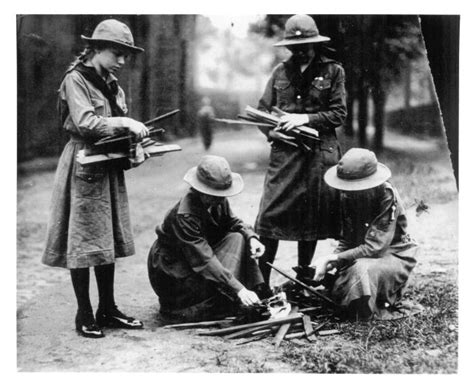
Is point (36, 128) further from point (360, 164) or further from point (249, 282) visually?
point (360, 164)

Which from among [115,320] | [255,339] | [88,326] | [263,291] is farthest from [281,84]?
[88,326]

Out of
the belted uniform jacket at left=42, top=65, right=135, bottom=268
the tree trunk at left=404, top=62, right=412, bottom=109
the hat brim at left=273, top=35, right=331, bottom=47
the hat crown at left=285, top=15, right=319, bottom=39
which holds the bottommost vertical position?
the belted uniform jacket at left=42, top=65, right=135, bottom=268

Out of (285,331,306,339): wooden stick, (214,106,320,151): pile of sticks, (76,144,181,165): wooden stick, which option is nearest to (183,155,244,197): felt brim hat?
(76,144,181,165): wooden stick

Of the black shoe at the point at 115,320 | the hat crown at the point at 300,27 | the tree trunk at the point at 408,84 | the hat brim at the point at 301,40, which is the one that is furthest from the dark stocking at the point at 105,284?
the tree trunk at the point at 408,84

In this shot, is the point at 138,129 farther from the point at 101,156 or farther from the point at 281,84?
the point at 281,84

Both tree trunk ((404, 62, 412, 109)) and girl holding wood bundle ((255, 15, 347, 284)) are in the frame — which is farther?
tree trunk ((404, 62, 412, 109))

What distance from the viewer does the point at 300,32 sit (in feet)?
17.7

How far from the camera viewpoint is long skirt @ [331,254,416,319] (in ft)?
17.0

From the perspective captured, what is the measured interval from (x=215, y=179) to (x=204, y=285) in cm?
89

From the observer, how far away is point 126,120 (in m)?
4.95

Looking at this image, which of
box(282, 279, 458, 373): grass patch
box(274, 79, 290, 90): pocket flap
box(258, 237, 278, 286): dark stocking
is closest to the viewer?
box(282, 279, 458, 373): grass patch

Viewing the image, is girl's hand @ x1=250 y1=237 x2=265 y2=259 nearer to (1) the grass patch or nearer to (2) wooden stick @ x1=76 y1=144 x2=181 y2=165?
(1) the grass patch

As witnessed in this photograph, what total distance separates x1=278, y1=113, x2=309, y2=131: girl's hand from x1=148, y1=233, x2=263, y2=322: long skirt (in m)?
1.02

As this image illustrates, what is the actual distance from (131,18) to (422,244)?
3458 millimetres
